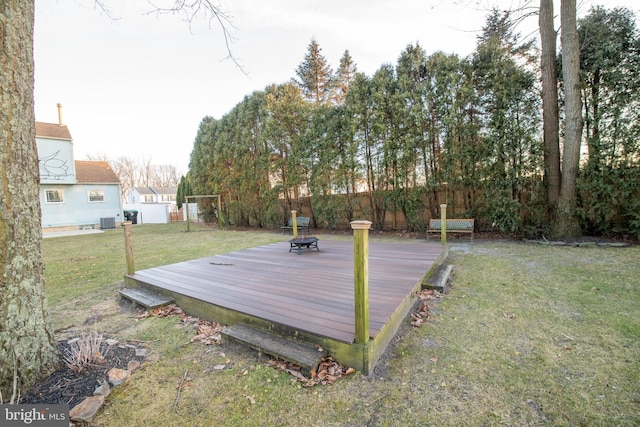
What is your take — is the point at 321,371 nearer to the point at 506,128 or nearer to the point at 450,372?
the point at 450,372

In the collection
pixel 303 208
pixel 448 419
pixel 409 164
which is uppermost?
pixel 409 164

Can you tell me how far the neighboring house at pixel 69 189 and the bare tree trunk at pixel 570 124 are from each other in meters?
19.7

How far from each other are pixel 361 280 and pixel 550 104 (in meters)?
7.52

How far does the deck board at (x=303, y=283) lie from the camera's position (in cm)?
247

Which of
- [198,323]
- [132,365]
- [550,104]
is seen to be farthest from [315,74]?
A: [132,365]

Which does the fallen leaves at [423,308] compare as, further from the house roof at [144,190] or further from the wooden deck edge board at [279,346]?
the house roof at [144,190]

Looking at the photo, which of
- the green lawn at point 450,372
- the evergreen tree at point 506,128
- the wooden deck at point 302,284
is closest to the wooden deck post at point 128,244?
the wooden deck at point 302,284

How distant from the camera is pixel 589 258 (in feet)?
16.0

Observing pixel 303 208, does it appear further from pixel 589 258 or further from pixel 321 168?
pixel 589 258

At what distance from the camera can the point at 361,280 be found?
6.44 ft

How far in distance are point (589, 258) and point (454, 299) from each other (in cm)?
350

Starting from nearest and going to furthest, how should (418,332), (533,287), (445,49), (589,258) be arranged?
(418,332) < (533,287) < (589,258) < (445,49)

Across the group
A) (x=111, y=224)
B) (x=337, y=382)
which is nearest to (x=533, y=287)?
(x=337, y=382)

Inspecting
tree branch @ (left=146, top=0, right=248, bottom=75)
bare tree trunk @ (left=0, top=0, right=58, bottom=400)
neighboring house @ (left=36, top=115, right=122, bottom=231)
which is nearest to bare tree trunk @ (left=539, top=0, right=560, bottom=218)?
tree branch @ (left=146, top=0, right=248, bottom=75)
